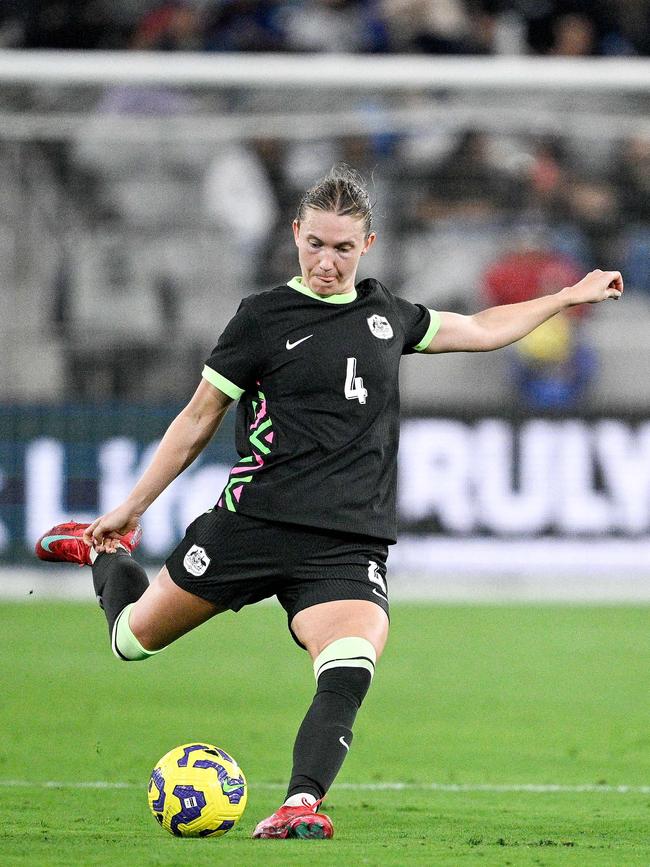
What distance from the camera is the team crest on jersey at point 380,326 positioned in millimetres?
4574

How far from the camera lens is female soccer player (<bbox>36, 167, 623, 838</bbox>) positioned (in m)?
4.40

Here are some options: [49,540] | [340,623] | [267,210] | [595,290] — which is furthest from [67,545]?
[267,210]

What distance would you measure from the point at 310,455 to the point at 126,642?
0.85m

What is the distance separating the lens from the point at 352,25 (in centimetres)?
1496

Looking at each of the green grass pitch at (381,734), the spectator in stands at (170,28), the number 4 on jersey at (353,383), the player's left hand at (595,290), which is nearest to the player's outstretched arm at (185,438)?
the number 4 on jersey at (353,383)

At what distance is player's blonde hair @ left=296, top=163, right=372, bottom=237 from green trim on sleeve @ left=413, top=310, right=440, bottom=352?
43 cm

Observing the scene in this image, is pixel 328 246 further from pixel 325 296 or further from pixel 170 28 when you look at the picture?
pixel 170 28

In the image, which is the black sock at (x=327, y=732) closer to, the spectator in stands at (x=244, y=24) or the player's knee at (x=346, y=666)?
the player's knee at (x=346, y=666)

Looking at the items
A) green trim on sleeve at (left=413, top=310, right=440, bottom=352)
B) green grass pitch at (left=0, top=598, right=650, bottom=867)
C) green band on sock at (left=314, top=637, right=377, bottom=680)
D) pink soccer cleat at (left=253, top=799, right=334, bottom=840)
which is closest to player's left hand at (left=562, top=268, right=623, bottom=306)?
green trim on sleeve at (left=413, top=310, right=440, bottom=352)

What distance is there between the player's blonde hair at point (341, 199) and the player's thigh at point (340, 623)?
104cm

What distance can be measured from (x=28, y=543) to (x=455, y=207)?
4662 millimetres

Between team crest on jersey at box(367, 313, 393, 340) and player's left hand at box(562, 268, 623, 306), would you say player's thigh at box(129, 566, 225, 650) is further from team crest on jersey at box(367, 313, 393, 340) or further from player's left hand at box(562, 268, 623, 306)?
player's left hand at box(562, 268, 623, 306)

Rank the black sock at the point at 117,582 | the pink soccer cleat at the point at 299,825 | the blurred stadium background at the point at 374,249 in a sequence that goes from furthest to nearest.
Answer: the blurred stadium background at the point at 374,249
the black sock at the point at 117,582
the pink soccer cleat at the point at 299,825

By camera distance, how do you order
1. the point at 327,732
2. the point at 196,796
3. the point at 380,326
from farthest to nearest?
the point at 380,326
the point at 196,796
the point at 327,732
